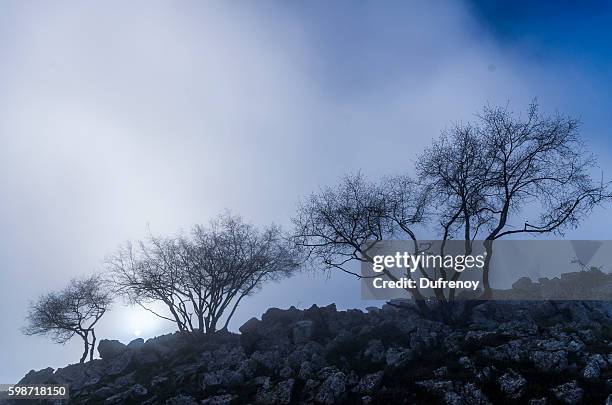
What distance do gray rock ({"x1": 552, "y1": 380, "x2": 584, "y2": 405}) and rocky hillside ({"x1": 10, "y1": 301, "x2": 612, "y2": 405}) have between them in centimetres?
4

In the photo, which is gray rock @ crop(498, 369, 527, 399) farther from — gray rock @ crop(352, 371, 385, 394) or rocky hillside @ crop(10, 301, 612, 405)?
gray rock @ crop(352, 371, 385, 394)

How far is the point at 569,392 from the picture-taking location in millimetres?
19172

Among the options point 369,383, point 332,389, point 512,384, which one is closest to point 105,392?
point 332,389

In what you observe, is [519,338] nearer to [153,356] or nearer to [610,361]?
[610,361]

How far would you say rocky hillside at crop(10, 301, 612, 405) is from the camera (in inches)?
822

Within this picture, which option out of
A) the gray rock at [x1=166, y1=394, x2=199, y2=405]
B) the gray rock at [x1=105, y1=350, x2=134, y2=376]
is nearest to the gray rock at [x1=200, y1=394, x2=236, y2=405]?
the gray rock at [x1=166, y1=394, x2=199, y2=405]

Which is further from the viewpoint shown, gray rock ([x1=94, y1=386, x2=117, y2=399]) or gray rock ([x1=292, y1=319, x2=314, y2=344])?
gray rock ([x1=292, y1=319, x2=314, y2=344])

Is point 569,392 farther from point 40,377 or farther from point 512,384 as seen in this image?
point 40,377

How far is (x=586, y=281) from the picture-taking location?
37.7m

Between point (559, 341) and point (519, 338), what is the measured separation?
5.89 feet

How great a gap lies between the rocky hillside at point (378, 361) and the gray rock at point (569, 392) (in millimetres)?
39

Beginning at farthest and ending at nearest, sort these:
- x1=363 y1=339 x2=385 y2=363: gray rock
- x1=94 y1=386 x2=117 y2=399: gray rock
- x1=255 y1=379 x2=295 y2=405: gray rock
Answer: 1. x1=94 y1=386 x2=117 y2=399: gray rock
2. x1=363 y1=339 x2=385 y2=363: gray rock
3. x1=255 y1=379 x2=295 y2=405: gray rock

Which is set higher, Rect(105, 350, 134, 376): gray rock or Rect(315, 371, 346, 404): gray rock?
Rect(105, 350, 134, 376): gray rock

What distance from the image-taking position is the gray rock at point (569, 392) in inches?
742
